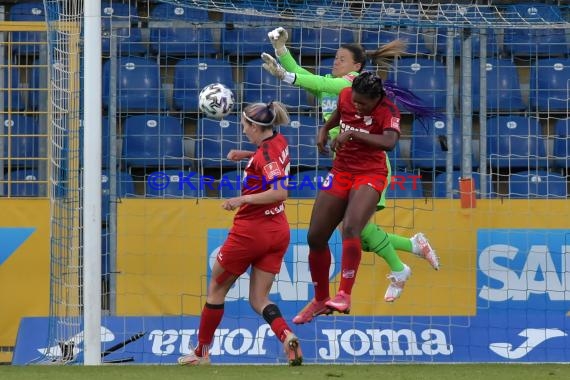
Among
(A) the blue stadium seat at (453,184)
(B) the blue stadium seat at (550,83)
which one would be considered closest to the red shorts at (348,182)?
(A) the blue stadium seat at (453,184)

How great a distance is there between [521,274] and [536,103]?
2.03m

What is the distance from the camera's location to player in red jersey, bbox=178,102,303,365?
8.54m

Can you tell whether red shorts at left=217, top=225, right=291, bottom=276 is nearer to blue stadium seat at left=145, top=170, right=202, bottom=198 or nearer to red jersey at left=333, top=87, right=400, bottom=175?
red jersey at left=333, top=87, right=400, bottom=175

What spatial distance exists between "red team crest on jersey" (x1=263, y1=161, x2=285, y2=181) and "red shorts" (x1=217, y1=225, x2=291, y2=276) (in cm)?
43

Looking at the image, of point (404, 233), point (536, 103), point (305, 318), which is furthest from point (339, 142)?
point (536, 103)

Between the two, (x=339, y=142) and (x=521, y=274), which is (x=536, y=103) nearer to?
(x=521, y=274)

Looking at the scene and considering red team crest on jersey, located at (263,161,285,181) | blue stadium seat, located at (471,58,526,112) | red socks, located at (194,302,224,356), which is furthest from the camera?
blue stadium seat, located at (471,58,526,112)

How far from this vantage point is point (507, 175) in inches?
453

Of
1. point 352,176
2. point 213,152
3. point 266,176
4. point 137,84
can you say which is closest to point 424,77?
point 213,152

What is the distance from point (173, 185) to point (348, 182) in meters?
3.37

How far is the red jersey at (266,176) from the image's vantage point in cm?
852

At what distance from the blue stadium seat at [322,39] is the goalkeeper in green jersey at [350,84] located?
7.84 feet

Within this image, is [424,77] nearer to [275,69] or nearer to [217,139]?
[217,139]

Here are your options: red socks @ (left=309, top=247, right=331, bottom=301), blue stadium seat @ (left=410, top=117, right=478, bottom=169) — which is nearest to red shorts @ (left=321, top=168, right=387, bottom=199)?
red socks @ (left=309, top=247, right=331, bottom=301)
